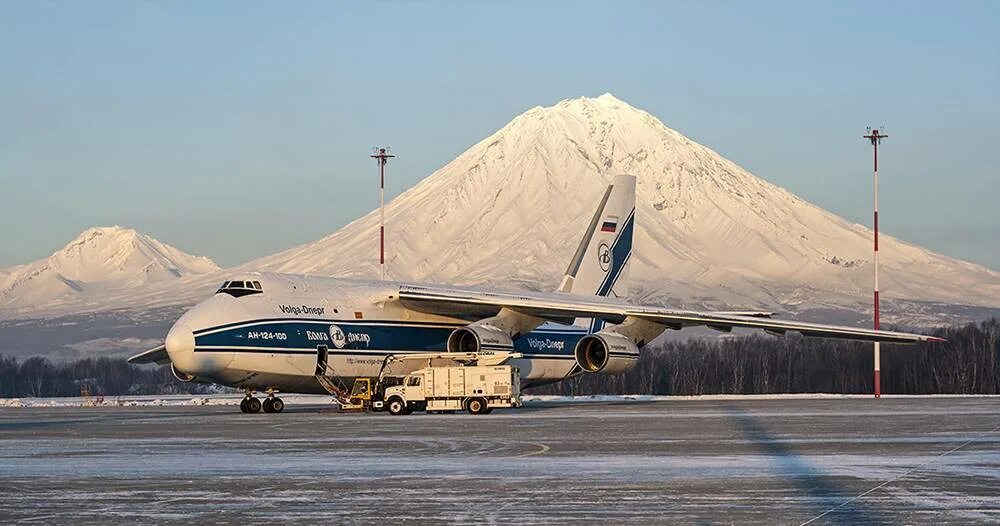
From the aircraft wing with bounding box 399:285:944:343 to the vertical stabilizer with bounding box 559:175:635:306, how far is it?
634 cm

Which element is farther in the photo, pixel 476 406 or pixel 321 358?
pixel 321 358

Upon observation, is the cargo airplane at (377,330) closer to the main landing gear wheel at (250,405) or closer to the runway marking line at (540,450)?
the main landing gear wheel at (250,405)

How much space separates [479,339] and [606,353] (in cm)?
451

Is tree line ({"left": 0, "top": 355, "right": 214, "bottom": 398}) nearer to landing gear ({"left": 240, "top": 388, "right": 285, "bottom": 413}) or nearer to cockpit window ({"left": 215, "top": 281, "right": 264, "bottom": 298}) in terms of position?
landing gear ({"left": 240, "top": 388, "right": 285, "bottom": 413})

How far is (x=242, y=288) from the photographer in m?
40.6

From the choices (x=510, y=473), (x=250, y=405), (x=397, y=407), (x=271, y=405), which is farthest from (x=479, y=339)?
(x=510, y=473)

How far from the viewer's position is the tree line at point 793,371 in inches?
3538

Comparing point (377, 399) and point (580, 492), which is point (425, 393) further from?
point (580, 492)

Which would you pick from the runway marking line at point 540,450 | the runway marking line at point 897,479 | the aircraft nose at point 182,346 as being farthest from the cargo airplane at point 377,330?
the runway marking line at point 540,450

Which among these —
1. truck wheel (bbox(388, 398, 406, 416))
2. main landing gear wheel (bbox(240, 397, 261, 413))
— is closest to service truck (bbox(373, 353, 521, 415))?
truck wheel (bbox(388, 398, 406, 416))

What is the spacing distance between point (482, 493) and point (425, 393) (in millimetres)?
23866

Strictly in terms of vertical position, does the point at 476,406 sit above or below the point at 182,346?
below

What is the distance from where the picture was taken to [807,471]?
19172mm

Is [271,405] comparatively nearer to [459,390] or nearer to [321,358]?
[321,358]
